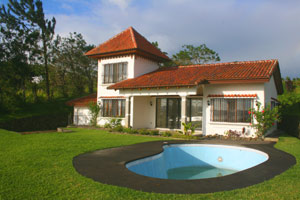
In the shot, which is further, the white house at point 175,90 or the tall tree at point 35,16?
the tall tree at point 35,16

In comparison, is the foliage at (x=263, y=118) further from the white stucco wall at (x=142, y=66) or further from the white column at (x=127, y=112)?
the white stucco wall at (x=142, y=66)

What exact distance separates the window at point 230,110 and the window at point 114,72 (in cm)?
826

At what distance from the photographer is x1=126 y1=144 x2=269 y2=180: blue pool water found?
9852 mm

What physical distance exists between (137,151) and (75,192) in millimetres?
4974

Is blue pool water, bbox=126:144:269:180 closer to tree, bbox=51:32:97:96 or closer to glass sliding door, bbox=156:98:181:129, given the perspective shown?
glass sliding door, bbox=156:98:181:129

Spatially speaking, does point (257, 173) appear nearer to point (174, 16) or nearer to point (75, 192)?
point (75, 192)

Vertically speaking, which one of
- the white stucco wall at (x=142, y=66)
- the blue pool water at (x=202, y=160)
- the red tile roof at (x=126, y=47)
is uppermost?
the red tile roof at (x=126, y=47)

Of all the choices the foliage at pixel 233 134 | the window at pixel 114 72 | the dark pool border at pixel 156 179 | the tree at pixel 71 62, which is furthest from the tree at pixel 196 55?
the dark pool border at pixel 156 179

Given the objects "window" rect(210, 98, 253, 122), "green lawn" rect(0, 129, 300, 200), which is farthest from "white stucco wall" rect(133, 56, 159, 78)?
"green lawn" rect(0, 129, 300, 200)

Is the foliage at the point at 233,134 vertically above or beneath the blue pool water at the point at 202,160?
above

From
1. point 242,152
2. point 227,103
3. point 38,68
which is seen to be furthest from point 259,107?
point 38,68

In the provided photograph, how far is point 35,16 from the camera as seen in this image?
29.4 m

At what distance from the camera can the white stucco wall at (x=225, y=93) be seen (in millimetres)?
14805

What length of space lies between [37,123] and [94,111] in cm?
846
